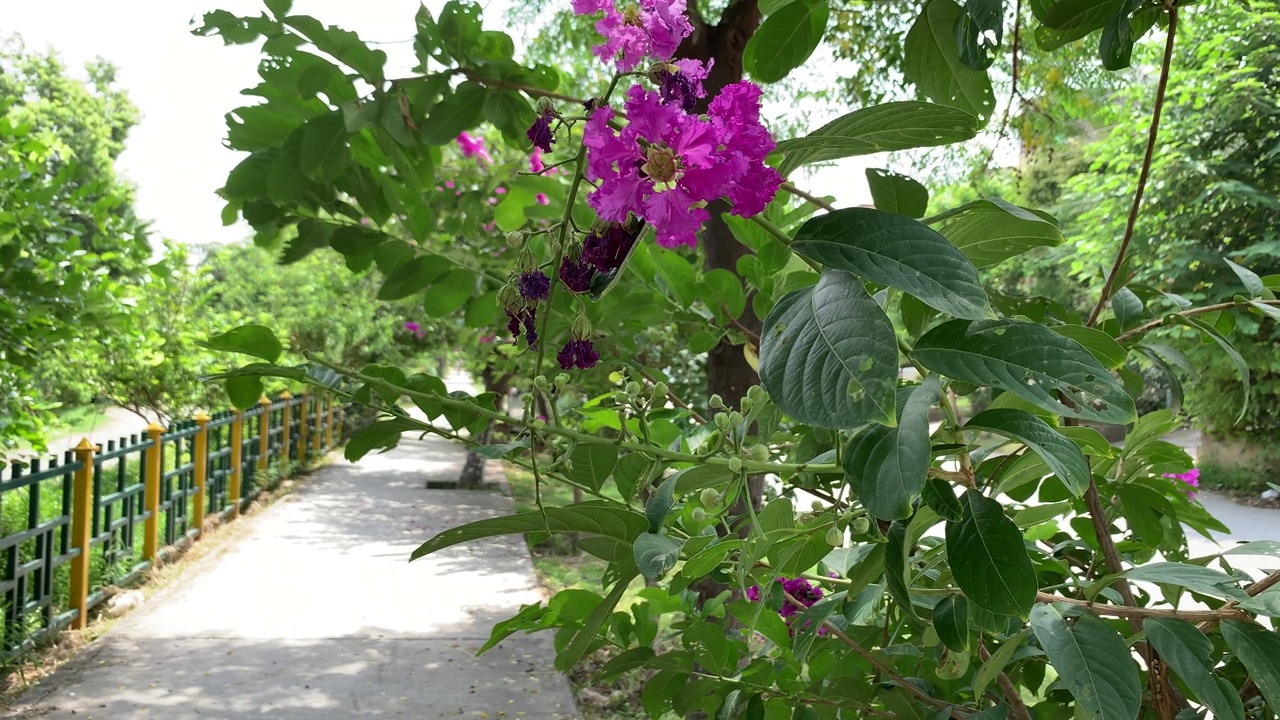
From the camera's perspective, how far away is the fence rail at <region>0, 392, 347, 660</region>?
4293 millimetres

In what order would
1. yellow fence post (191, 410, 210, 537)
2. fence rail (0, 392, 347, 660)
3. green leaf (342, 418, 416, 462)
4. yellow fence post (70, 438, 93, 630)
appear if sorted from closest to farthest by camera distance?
1. green leaf (342, 418, 416, 462)
2. fence rail (0, 392, 347, 660)
3. yellow fence post (70, 438, 93, 630)
4. yellow fence post (191, 410, 210, 537)

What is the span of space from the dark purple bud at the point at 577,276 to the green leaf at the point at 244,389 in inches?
12.8

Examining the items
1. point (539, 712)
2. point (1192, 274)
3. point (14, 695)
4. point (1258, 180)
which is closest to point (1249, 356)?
point (1192, 274)

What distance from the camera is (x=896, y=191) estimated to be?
0.74m

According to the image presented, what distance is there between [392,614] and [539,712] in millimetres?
1812

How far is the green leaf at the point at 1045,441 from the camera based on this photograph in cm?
53

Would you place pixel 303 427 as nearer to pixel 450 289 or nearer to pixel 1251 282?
pixel 450 289

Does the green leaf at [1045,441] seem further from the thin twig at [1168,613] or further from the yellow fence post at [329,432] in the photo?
the yellow fence post at [329,432]

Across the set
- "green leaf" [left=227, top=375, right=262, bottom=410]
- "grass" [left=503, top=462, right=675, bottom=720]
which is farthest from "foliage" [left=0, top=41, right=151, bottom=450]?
"green leaf" [left=227, top=375, right=262, bottom=410]

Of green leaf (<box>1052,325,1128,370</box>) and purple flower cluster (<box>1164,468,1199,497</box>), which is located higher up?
green leaf (<box>1052,325,1128,370</box>)

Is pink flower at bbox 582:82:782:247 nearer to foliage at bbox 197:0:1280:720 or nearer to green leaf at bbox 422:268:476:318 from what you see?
foliage at bbox 197:0:1280:720

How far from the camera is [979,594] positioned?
61 centimetres

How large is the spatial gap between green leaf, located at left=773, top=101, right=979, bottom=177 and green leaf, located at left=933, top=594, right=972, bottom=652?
1.30 ft

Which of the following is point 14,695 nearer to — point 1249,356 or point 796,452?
point 796,452
